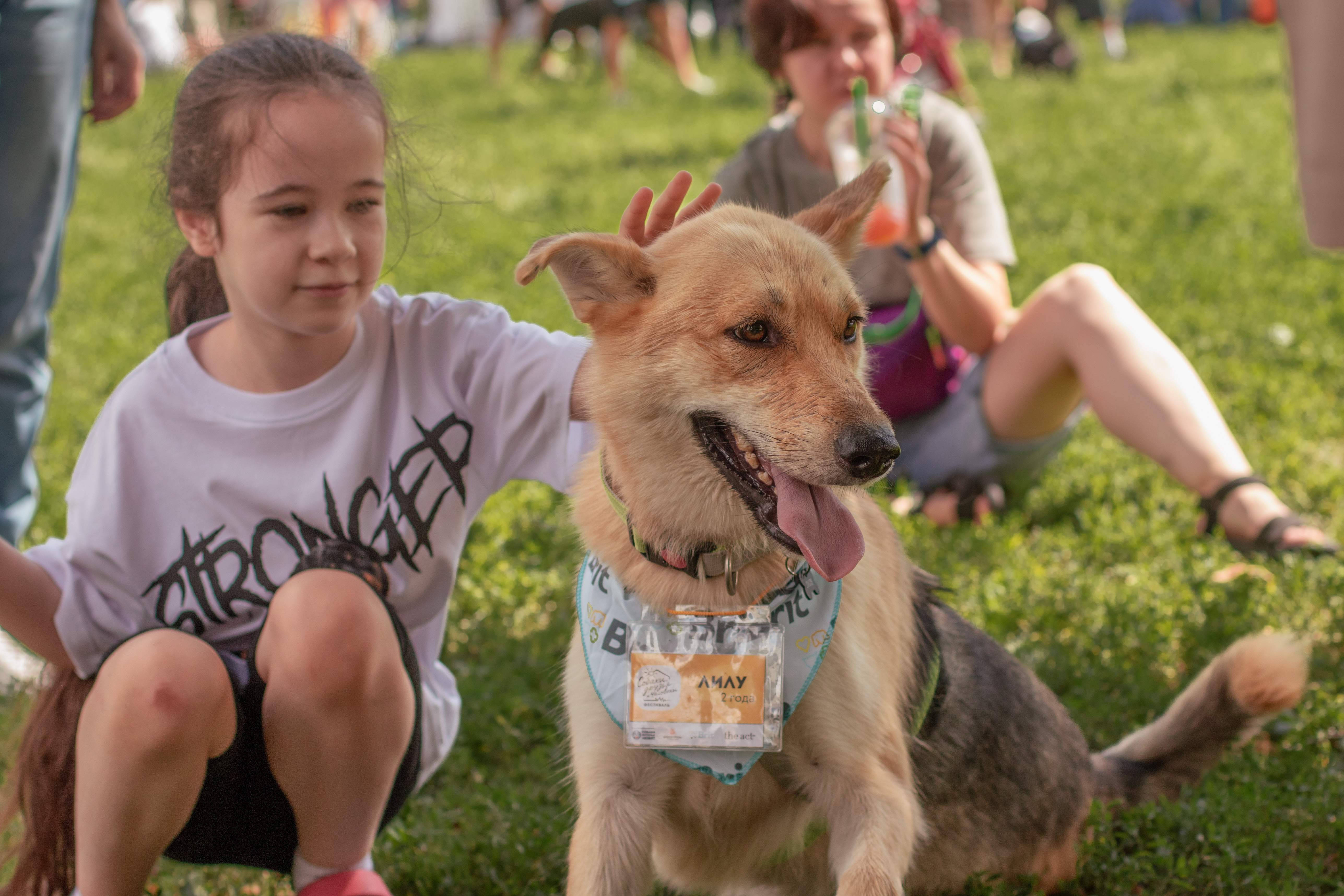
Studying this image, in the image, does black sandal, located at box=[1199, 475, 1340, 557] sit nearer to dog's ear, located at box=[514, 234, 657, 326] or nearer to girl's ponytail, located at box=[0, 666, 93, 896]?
dog's ear, located at box=[514, 234, 657, 326]

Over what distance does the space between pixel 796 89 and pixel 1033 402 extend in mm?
1431

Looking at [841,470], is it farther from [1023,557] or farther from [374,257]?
[1023,557]

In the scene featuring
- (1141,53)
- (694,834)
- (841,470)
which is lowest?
(1141,53)

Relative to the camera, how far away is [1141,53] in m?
16.1

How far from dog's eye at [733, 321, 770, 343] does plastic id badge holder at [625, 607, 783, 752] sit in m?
0.49

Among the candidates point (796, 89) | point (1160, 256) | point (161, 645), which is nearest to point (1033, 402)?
point (796, 89)

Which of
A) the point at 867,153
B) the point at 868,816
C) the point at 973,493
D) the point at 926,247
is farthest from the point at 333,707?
the point at 973,493

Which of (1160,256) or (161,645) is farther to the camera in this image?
(1160,256)

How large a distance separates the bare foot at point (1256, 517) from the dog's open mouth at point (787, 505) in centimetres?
230

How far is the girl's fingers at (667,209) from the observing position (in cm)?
267

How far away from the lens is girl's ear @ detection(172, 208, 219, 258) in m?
2.58

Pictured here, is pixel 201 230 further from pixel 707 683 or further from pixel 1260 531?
pixel 1260 531

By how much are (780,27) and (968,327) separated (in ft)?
4.14

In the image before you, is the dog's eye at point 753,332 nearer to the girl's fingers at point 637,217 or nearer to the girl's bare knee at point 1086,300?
the girl's fingers at point 637,217
